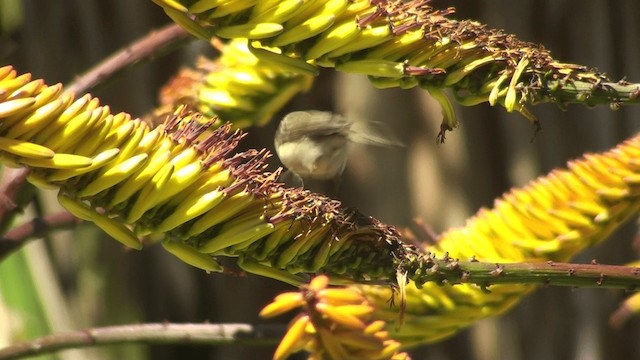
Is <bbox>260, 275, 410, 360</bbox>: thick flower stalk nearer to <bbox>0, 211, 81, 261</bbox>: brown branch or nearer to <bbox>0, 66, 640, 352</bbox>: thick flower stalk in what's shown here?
<bbox>0, 66, 640, 352</bbox>: thick flower stalk

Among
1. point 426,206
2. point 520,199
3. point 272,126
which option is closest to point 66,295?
point 272,126

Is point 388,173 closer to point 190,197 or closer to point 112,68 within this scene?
point 112,68

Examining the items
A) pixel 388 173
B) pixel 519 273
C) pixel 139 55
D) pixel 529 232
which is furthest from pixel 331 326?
pixel 388 173

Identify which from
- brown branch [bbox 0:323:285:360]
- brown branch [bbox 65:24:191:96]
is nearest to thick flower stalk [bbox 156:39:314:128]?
brown branch [bbox 65:24:191:96]

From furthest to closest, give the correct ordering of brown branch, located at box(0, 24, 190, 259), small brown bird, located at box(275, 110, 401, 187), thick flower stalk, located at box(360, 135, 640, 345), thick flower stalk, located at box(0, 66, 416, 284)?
small brown bird, located at box(275, 110, 401, 187) < brown branch, located at box(0, 24, 190, 259) < thick flower stalk, located at box(360, 135, 640, 345) < thick flower stalk, located at box(0, 66, 416, 284)

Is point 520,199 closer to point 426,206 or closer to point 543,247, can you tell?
point 543,247
